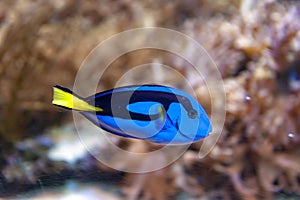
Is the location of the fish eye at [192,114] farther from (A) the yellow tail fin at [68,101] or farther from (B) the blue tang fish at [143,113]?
(A) the yellow tail fin at [68,101]

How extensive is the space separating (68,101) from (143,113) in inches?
6.9

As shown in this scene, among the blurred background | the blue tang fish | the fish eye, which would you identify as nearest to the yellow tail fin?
the blue tang fish

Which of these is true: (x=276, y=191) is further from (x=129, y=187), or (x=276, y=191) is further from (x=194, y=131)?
(x=194, y=131)

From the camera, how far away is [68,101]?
3.01 feet

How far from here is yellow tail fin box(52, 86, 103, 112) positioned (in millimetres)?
915

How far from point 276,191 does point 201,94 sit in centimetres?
54

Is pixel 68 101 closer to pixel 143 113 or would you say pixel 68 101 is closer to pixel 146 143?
pixel 143 113

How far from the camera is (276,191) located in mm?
1739

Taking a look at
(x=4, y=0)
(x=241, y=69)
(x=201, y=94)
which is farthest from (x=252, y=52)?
(x=4, y=0)

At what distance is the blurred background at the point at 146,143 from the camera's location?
169cm

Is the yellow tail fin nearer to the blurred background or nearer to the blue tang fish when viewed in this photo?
the blue tang fish

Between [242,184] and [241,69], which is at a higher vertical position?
[241,69]

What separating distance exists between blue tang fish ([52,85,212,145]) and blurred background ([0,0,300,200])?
75cm

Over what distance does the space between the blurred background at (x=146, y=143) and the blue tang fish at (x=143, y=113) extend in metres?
0.75
